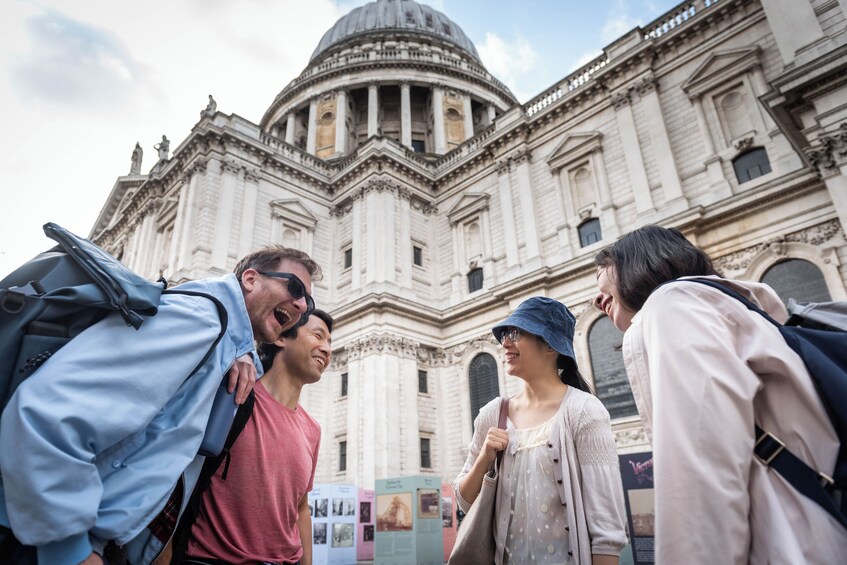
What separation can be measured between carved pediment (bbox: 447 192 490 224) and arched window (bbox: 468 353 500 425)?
6709mm

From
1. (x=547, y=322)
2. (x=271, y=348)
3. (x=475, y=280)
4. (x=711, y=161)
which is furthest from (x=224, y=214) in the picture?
(x=547, y=322)

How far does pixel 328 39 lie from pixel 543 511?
47.0 metres

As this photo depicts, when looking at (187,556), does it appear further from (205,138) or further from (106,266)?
(205,138)

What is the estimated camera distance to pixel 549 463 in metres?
2.67

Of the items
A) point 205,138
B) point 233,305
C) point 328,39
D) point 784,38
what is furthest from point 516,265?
point 328,39

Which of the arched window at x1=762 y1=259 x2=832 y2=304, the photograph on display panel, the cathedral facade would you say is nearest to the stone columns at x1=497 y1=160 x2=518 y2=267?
the cathedral facade

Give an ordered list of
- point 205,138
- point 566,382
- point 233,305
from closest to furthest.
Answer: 1. point 233,305
2. point 566,382
3. point 205,138

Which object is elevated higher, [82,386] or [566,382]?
[566,382]

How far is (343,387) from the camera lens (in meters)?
19.6

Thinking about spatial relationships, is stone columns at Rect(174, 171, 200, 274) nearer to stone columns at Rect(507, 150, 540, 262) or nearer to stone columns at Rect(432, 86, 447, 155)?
stone columns at Rect(507, 150, 540, 262)

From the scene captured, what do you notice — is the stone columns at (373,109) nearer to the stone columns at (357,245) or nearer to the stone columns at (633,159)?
the stone columns at (357,245)

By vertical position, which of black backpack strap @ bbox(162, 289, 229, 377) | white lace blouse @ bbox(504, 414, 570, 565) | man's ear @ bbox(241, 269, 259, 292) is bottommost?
white lace blouse @ bbox(504, 414, 570, 565)

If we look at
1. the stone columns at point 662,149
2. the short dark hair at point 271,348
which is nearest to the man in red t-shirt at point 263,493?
the short dark hair at point 271,348

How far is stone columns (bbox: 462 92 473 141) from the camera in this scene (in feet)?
106
